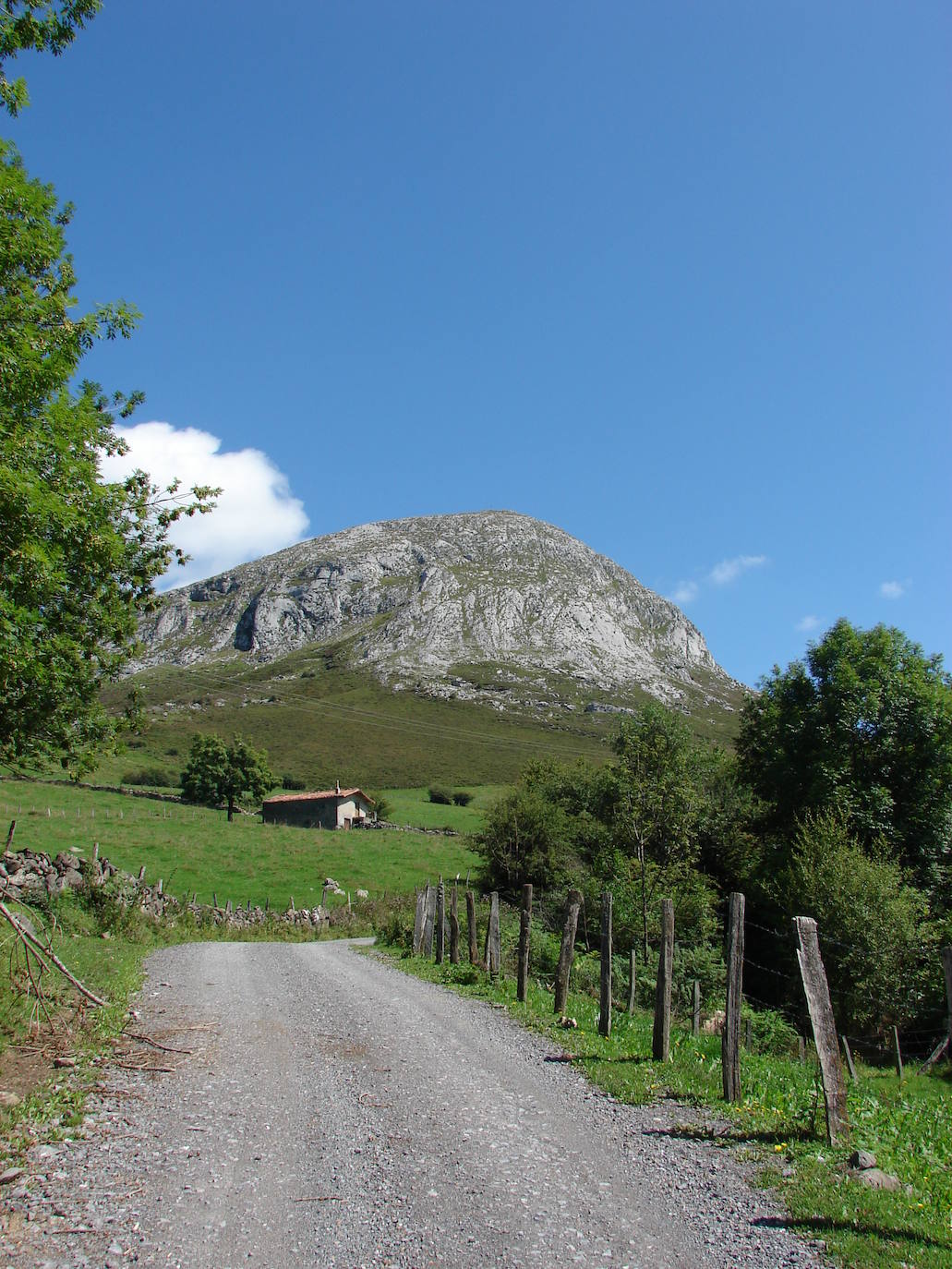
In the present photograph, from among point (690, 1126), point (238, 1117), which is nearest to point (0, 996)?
point (238, 1117)

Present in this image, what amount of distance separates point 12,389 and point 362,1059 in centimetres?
998

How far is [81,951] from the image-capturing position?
18031mm

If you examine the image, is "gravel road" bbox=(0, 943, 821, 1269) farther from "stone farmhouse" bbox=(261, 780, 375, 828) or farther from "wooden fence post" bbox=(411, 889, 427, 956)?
"stone farmhouse" bbox=(261, 780, 375, 828)

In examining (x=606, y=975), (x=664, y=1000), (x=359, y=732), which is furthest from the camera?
(x=359, y=732)

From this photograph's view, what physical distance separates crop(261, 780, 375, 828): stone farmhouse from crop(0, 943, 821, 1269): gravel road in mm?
69872

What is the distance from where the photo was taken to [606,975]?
1262cm

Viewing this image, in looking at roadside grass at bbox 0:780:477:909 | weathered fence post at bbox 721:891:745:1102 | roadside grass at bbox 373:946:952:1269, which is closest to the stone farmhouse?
roadside grass at bbox 0:780:477:909

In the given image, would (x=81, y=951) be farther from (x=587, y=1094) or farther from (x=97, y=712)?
(x=587, y=1094)

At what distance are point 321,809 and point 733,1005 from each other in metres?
74.9

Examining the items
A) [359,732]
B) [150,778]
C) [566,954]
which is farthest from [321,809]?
[566,954]

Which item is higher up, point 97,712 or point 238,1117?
point 97,712

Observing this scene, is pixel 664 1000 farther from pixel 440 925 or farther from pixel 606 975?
pixel 440 925

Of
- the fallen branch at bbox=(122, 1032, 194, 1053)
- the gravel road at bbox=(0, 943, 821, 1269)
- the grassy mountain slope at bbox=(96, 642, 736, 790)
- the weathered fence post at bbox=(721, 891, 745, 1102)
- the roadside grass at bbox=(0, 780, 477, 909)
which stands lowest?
the roadside grass at bbox=(0, 780, 477, 909)

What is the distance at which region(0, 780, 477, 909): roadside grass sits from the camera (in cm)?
4000
